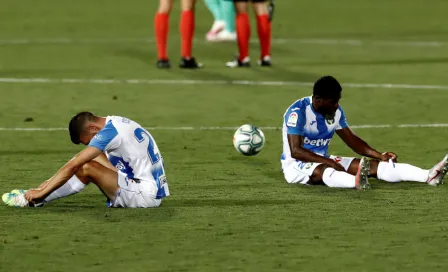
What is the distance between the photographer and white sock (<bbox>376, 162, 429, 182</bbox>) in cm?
1045

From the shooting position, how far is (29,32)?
21.0m

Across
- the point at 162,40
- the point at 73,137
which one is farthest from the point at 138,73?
the point at 73,137

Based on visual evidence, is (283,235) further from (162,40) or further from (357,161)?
(162,40)

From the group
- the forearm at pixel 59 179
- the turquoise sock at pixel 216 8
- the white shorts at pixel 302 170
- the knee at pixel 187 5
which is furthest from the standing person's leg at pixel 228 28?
the forearm at pixel 59 179

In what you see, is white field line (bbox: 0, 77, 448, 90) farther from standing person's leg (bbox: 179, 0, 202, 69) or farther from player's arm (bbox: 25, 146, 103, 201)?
player's arm (bbox: 25, 146, 103, 201)

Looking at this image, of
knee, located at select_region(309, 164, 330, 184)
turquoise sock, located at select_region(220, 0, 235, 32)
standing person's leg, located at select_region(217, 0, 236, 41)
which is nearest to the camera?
knee, located at select_region(309, 164, 330, 184)

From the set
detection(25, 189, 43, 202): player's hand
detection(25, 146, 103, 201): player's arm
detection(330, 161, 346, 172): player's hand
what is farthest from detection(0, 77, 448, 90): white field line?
detection(25, 146, 103, 201): player's arm

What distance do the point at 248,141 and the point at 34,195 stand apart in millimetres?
2785

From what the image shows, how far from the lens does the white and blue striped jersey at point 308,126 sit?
10.4 m

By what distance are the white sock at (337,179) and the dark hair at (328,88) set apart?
2.15 ft

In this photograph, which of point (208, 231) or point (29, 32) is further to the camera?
point (29, 32)

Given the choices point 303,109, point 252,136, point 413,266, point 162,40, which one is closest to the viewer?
point 413,266

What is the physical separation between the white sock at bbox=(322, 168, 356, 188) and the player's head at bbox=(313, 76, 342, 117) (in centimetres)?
54

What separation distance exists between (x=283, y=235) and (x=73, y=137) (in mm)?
1875
